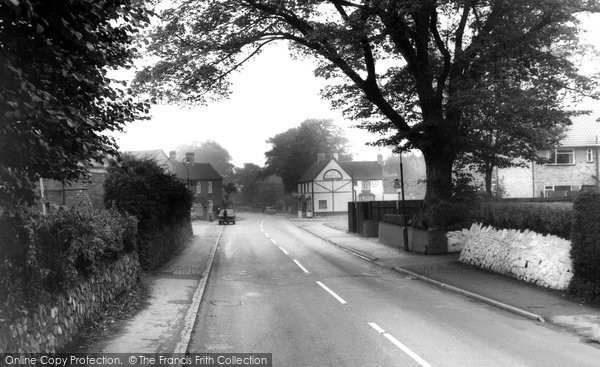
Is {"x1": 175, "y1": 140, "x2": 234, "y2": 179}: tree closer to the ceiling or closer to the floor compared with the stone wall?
closer to the ceiling

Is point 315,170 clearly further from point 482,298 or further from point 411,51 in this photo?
point 482,298

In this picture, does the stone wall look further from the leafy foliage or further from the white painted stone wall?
the white painted stone wall

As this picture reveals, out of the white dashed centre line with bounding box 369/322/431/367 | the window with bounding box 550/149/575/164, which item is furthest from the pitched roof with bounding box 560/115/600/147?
the white dashed centre line with bounding box 369/322/431/367

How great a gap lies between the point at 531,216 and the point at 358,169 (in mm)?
65031

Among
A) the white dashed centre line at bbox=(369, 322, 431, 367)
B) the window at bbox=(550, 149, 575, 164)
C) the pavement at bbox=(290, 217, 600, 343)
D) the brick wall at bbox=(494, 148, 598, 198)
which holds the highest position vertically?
the window at bbox=(550, 149, 575, 164)

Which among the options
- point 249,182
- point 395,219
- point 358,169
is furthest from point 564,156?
point 249,182

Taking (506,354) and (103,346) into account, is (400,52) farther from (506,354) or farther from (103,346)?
(103,346)

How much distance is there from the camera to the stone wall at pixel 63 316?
6016mm

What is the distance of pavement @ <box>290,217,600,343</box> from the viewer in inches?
424

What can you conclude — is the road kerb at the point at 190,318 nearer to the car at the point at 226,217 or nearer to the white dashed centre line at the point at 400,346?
the white dashed centre line at the point at 400,346

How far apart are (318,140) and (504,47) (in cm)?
7570

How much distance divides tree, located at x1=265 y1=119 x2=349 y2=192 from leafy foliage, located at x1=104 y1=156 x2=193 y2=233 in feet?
231

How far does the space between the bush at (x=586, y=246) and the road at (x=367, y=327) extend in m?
2.33

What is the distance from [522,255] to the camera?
15.4 metres
